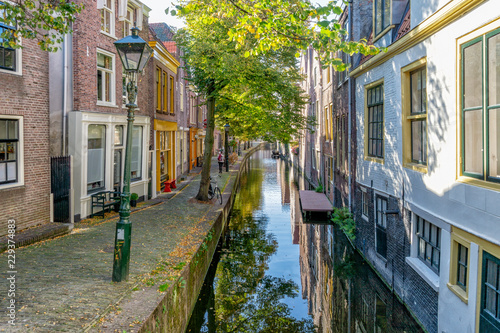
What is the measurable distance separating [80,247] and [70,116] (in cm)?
517

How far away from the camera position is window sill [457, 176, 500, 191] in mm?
5285

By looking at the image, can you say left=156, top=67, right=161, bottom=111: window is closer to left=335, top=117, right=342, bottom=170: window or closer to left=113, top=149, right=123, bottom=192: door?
left=113, top=149, right=123, bottom=192: door

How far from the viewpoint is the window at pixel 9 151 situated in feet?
31.7

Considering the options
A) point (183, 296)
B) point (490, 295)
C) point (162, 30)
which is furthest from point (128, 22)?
point (162, 30)

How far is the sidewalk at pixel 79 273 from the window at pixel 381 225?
531 cm

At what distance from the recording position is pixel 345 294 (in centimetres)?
979

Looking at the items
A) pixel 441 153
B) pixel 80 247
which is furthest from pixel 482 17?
pixel 80 247

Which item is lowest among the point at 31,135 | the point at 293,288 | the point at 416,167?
the point at 293,288

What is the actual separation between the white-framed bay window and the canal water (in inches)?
Answer: 268

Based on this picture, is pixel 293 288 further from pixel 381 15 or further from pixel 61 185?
pixel 381 15

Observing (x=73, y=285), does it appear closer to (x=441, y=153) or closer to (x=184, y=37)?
(x=441, y=153)

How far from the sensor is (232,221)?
1841 cm

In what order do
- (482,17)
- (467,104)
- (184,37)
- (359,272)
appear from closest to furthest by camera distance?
(482,17) < (467,104) < (359,272) < (184,37)

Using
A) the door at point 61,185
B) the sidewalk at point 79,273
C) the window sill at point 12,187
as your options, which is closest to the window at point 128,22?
the door at point 61,185
